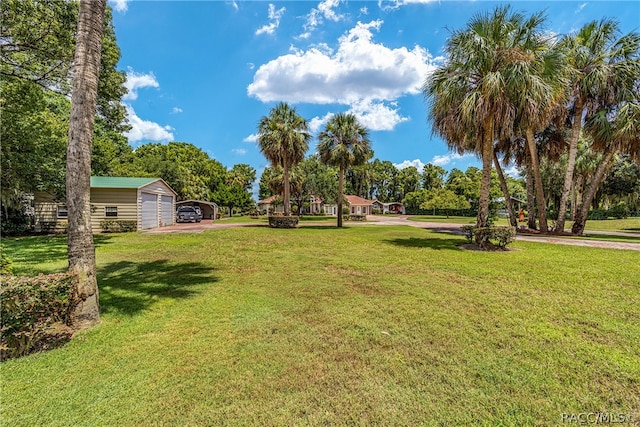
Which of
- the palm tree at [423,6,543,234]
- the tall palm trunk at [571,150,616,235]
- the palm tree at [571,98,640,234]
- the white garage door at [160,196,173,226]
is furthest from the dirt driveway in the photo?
the palm tree at [423,6,543,234]

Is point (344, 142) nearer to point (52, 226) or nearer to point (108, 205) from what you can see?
point (108, 205)

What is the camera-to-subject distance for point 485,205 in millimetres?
10945

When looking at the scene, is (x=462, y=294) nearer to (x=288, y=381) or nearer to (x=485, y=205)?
(x=288, y=381)

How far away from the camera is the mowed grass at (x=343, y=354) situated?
2.30m

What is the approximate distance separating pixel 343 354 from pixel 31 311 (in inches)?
141

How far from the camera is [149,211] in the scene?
19.5 metres

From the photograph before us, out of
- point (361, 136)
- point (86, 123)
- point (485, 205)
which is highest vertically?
point (361, 136)

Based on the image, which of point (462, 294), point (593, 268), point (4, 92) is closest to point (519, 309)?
point (462, 294)

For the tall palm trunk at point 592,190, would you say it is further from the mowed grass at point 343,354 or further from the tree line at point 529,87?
the mowed grass at point 343,354

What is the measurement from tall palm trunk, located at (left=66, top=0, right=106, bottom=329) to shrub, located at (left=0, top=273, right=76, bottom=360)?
0.20 m

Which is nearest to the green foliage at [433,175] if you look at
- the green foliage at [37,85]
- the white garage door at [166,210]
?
the white garage door at [166,210]

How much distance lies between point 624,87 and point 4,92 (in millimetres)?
26472

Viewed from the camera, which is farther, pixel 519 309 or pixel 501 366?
pixel 519 309

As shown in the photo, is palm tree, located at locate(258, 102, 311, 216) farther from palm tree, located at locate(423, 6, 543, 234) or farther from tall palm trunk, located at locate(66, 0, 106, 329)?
tall palm trunk, located at locate(66, 0, 106, 329)
